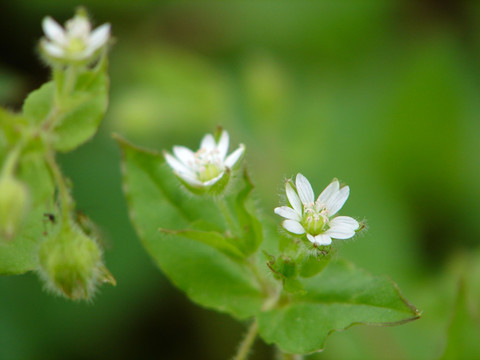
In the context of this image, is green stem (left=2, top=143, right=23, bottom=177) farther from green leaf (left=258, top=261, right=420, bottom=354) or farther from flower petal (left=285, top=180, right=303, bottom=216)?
green leaf (left=258, top=261, right=420, bottom=354)

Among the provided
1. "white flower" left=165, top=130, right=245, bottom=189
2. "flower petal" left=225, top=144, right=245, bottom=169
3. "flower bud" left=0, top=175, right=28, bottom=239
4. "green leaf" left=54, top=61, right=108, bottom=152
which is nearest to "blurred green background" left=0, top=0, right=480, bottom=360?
"green leaf" left=54, top=61, right=108, bottom=152

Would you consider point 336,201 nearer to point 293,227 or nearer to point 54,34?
point 293,227

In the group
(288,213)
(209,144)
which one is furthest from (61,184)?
(288,213)

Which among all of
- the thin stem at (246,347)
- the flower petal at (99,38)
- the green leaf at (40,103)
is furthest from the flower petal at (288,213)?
the green leaf at (40,103)

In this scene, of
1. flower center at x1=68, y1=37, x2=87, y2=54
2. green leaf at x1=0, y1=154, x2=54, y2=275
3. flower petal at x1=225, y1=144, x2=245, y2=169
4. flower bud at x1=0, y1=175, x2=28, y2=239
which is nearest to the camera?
flower bud at x1=0, y1=175, x2=28, y2=239

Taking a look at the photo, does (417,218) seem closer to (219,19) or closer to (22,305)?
(219,19)
